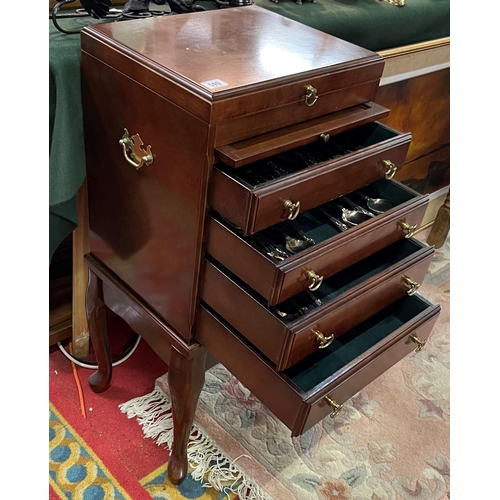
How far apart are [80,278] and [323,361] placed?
61 cm

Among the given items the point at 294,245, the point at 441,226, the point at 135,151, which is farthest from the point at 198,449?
the point at 441,226

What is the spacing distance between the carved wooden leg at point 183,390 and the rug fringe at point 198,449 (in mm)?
90

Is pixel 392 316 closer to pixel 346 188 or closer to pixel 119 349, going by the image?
pixel 346 188

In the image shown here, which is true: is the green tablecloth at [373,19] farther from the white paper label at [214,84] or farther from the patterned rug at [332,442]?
the patterned rug at [332,442]

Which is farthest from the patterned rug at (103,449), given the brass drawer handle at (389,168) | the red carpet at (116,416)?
the brass drawer handle at (389,168)

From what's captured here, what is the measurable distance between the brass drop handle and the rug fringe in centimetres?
64

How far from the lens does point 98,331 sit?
3.72 feet

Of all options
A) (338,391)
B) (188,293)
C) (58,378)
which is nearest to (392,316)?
(338,391)

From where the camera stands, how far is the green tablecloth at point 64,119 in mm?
837

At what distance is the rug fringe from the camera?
3.67 feet

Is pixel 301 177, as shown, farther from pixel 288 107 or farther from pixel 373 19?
pixel 373 19

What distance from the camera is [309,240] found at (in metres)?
0.84

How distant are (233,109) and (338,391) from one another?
45 cm

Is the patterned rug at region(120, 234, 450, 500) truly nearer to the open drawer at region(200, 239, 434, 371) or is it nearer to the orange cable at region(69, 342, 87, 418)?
the orange cable at region(69, 342, 87, 418)
